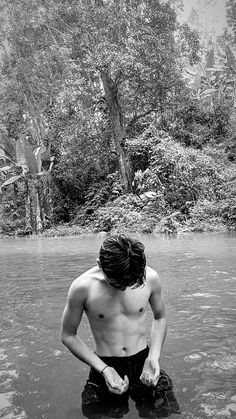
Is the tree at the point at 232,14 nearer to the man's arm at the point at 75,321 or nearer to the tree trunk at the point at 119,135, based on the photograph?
the tree trunk at the point at 119,135

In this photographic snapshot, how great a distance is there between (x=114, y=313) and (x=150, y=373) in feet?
1.24

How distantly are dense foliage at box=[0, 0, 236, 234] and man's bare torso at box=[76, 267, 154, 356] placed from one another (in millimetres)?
11183

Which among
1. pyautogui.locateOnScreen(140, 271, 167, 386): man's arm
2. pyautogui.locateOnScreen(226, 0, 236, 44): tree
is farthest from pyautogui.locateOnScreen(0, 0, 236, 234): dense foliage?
pyautogui.locateOnScreen(226, 0, 236, 44): tree

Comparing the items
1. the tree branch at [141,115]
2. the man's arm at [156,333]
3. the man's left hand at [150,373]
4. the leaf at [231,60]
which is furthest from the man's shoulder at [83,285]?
the leaf at [231,60]

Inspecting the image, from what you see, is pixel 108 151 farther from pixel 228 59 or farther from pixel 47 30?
pixel 228 59

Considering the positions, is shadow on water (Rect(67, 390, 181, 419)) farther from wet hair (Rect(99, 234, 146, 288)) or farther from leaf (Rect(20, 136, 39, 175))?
leaf (Rect(20, 136, 39, 175))

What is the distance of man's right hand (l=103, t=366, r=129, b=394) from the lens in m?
2.24

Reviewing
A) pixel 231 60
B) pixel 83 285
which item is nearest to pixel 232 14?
pixel 231 60

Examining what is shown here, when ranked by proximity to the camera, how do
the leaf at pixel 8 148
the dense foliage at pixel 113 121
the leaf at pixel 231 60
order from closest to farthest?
the dense foliage at pixel 113 121 < the leaf at pixel 8 148 < the leaf at pixel 231 60

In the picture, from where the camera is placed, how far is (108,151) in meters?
19.2

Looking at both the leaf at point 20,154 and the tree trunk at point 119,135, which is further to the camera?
the leaf at point 20,154

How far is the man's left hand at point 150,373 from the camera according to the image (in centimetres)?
229

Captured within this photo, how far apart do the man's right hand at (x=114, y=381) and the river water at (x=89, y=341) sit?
0.70 feet

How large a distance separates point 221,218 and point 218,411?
1164 cm
